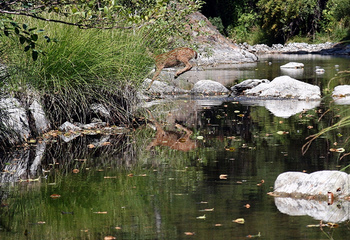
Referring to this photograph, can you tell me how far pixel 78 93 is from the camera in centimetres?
940

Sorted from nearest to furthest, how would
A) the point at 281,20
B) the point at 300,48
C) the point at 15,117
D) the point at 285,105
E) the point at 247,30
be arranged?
the point at 15,117 → the point at 285,105 → the point at 300,48 → the point at 281,20 → the point at 247,30

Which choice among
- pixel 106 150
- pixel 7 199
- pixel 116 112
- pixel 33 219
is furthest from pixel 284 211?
pixel 116 112

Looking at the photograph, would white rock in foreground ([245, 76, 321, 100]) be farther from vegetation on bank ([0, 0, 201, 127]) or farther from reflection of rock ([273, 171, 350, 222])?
reflection of rock ([273, 171, 350, 222])

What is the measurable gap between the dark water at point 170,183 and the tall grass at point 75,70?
699 mm

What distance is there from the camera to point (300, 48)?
37.5 metres

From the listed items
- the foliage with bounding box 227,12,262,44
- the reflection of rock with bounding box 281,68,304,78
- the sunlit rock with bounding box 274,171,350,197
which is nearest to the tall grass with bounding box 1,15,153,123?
the sunlit rock with bounding box 274,171,350,197

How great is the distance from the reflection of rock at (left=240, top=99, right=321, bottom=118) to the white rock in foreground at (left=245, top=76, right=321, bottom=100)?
1.90 feet

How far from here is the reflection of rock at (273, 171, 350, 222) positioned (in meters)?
4.87

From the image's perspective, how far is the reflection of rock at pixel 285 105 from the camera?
446 inches

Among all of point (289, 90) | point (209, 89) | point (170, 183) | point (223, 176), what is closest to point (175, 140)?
point (223, 176)

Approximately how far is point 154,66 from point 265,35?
30923mm

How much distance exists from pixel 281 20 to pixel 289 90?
25133 mm

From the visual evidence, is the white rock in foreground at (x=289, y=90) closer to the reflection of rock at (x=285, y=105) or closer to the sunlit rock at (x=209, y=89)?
the reflection of rock at (x=285, y=105)

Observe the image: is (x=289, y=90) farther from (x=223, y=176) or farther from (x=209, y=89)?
(x=223, y=176)
